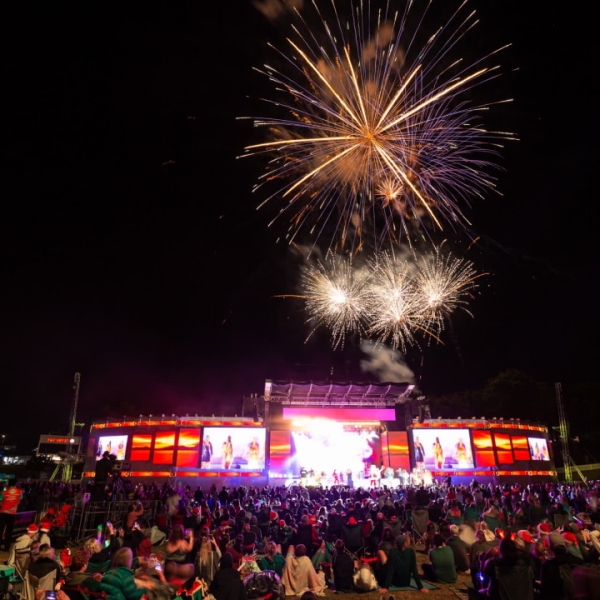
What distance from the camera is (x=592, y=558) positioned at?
865 centimetres

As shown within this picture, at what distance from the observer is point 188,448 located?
34.4 metres

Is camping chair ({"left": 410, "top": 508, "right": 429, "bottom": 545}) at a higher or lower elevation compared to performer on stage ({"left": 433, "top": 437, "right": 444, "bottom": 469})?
lower

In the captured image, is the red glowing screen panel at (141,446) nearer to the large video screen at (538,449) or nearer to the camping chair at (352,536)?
the camping chair at (352,536)

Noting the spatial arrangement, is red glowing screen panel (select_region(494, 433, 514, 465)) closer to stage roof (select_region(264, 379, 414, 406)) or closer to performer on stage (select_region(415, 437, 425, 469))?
performer on stage (select_region(415, 437, 425, 469))

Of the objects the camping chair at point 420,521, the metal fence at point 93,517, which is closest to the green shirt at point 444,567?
the camping chair at point 420,521

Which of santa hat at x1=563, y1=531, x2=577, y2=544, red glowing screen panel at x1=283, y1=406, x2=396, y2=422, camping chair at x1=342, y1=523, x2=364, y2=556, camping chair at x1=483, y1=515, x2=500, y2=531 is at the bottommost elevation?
camping chair at x1=342, y1=523, x2=364, y2=556

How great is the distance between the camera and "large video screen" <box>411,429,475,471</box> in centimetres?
3594

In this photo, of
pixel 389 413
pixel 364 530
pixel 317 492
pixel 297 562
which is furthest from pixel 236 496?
pixel 389 413

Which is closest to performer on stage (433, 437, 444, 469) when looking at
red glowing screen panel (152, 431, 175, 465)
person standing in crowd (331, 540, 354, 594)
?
red glowing screen panel (152, 431, 175, 465)

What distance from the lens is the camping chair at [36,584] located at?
23.2 feet

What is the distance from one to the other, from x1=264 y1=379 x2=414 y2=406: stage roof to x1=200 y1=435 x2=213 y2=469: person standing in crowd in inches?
216

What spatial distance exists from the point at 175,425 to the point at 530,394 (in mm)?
42677

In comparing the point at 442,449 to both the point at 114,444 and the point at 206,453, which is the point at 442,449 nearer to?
the point at 206,453

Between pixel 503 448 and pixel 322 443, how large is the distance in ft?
48.9
